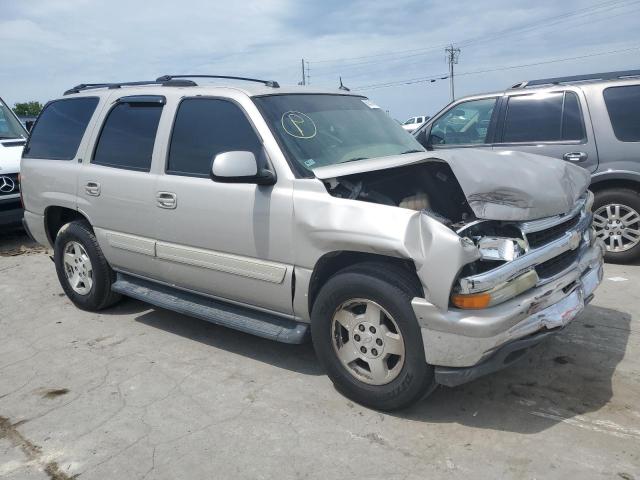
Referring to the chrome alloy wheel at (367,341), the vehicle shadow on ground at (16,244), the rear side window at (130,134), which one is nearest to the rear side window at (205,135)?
the rear side window at (130,134)

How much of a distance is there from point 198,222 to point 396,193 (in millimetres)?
1380

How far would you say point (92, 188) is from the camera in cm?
487

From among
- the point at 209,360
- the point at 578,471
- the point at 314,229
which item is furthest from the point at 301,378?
the point at 578,471

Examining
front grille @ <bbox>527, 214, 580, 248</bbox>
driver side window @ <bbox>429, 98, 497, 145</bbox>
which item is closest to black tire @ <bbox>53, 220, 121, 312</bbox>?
front grille @ <bbox>527, 214, 580, 248</bbox>

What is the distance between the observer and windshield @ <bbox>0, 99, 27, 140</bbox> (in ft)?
30.5

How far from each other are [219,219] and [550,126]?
4.19m

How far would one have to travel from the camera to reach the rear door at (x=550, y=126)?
242 inches

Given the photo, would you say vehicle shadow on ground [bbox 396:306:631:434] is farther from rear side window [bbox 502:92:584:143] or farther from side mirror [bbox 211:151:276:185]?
rear side window [bbox 502:92:584:143]

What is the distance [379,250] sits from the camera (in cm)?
311

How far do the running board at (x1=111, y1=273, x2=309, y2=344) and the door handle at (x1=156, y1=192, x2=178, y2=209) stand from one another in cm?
70

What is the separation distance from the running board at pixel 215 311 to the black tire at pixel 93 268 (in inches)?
6.2

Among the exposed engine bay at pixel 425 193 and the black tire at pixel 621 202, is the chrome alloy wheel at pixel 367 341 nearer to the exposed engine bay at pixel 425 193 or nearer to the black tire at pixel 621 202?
the exposed engine bay at pixel 425 193

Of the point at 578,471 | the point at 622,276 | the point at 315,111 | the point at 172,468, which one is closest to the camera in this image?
the point at 578,471

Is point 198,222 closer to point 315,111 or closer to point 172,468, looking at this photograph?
point 315,111
